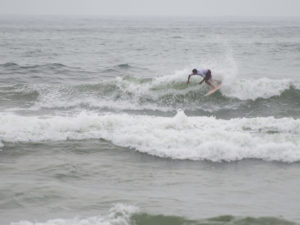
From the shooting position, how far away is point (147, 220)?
659cm

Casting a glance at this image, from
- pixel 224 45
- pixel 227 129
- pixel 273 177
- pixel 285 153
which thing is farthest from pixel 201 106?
pixel 224 45

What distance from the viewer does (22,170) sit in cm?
877

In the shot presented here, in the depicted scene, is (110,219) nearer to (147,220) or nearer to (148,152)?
(147,220)

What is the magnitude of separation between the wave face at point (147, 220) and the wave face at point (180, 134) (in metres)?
3.11

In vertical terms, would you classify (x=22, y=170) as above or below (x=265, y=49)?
below

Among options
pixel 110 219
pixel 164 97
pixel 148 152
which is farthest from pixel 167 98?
pixel 110 219

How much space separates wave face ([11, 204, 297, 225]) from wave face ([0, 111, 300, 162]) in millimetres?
3107

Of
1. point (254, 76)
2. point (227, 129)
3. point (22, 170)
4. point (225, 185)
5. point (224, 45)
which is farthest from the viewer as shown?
point (224, 45)

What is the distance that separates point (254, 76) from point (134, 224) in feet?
51.9

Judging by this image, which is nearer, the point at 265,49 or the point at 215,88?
the point at 215,88

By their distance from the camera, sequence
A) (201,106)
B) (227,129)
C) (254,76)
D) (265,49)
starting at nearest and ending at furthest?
(227,129)
(201,106)
(254,76)
(265,49)

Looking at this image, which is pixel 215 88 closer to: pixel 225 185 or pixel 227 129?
pixel 227 129

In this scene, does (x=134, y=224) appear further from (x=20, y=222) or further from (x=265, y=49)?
(x=265, y=49)

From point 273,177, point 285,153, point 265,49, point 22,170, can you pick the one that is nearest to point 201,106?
point 285,153
